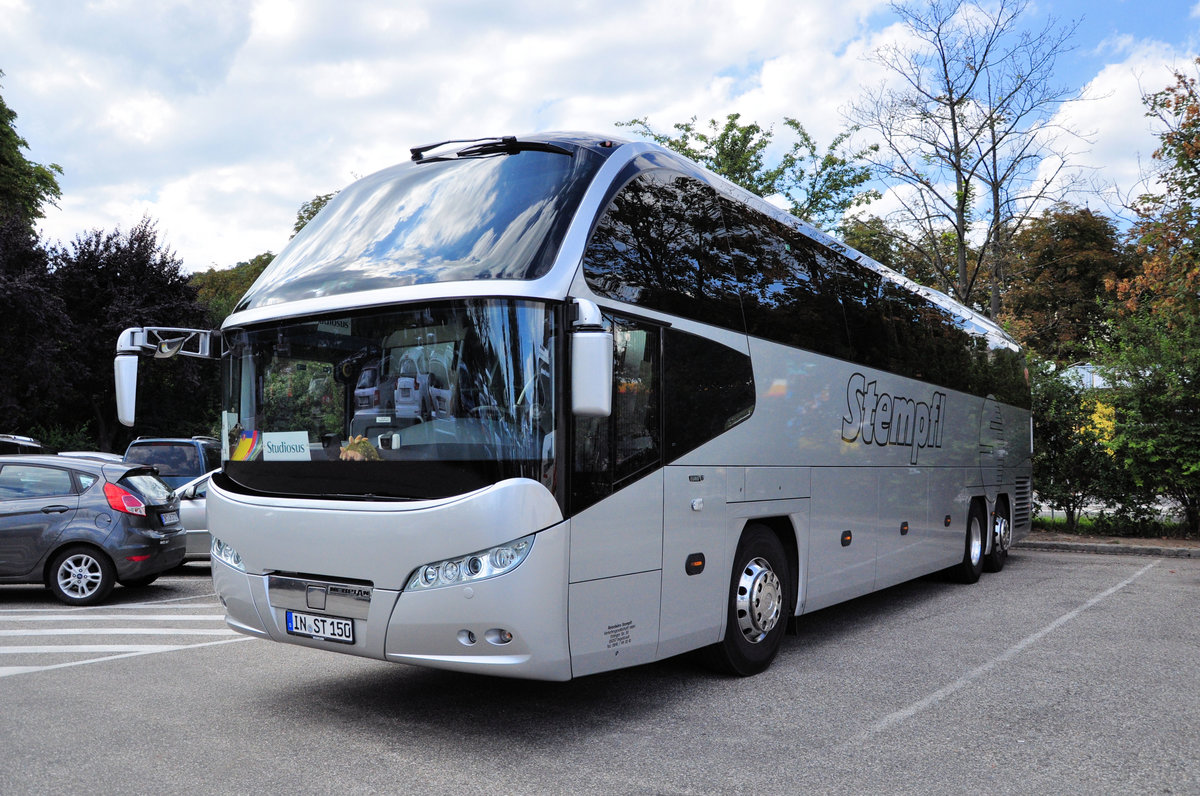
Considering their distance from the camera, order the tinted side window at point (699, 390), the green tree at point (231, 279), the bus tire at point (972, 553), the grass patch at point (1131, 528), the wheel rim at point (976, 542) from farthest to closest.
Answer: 1. the green tree at point (231, 279)
2. the grass patch at point (1131, 528)
3. the wheel rim at point (976, 542)
4. the bus tire at point (972, 553)
5. the tinted side window at point (699, 390)

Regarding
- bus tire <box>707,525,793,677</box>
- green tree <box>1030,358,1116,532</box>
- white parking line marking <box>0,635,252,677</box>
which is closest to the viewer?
bus tire <box>707,525,793,677</box>

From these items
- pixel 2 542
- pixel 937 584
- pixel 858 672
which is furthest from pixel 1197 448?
pixel 2 542

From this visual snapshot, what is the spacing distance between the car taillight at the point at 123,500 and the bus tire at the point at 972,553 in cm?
985

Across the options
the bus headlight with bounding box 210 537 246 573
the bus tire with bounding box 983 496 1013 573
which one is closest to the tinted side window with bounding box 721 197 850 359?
the bus headlight with bounding box 210 537 246 573

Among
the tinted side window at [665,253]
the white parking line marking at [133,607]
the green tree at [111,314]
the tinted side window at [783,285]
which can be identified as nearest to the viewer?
the tinted side window at [665,253]

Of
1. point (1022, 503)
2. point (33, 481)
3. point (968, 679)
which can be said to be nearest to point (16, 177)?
point (33, 481)

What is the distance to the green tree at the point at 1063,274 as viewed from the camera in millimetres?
40312

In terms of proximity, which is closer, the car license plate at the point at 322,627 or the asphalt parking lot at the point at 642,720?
the asphalt parking lot at the point at 642,720

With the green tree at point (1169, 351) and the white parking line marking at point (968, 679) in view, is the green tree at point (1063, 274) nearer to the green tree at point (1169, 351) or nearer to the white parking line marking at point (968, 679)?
the green tree at point (1169, 351)

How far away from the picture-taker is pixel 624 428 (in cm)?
568

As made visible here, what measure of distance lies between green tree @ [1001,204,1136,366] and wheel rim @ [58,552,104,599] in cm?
3674

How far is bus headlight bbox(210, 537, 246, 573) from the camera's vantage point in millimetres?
5838

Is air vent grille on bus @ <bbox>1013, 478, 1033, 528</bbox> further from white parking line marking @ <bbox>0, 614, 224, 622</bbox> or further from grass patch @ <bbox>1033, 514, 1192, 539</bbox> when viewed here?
white parking line marking @ <bbox>0, 614, 224, 622</bbox>

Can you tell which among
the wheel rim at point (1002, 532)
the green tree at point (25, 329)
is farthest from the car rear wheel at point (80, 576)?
the green tree at point (25, 329)
